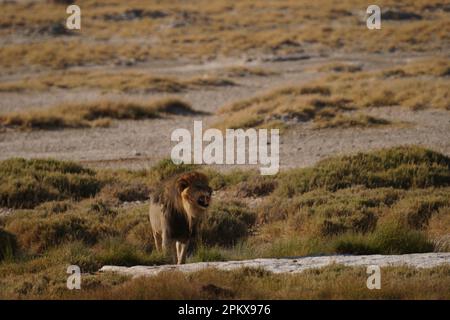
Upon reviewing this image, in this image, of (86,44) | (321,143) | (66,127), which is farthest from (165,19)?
(321,143)

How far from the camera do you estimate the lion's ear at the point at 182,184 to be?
30.0ft

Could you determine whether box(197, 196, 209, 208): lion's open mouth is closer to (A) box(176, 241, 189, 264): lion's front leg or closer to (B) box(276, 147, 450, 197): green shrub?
(A) box(176, 241, 189, 264): lion's front leg

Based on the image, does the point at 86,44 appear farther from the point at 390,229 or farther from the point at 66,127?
the point at 390,229

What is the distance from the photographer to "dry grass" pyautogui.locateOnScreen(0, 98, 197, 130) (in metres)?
24.5

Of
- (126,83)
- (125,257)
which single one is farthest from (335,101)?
(125,257)

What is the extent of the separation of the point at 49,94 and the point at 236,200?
20.6 meters

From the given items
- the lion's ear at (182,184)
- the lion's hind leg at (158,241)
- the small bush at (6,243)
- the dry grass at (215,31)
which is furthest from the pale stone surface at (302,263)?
the dry grass at (215,31)

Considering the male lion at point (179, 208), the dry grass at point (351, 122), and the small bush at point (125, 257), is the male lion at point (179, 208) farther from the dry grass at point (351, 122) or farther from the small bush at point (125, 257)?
the dry grass at point (351, 122)

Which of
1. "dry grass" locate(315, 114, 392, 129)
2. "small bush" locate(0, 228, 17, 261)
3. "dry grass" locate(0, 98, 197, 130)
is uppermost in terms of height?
"small bush" locate(0, 228, 17, 261)

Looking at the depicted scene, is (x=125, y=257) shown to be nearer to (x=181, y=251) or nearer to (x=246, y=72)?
(x=181, y=251)

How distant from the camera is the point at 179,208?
9.33 meters

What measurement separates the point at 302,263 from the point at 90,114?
17.4 metres

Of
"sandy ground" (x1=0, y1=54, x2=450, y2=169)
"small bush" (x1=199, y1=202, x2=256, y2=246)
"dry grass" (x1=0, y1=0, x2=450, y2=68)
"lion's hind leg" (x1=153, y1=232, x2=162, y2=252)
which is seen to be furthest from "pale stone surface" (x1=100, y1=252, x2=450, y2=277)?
"dry grass" (x1=0, y1=0, x2=450, y2=68)

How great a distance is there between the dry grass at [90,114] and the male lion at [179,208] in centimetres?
1503
